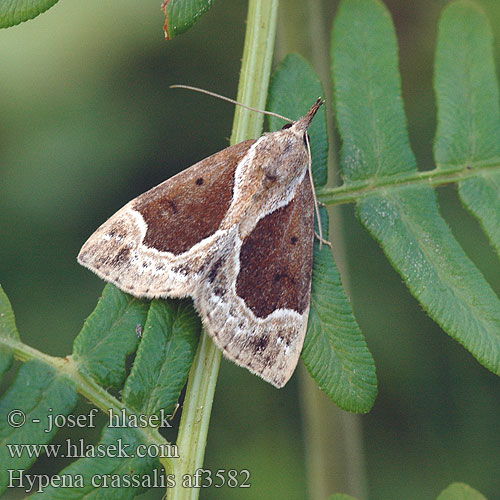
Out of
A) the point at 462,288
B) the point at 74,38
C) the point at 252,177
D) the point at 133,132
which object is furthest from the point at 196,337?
the point at 74,38

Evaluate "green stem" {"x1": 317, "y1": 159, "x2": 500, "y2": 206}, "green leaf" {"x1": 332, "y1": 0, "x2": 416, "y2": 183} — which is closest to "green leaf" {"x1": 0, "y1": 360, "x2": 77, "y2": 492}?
"green stem" {"x1": 317, "y1": 159, "x2": 500, "y2": 206}

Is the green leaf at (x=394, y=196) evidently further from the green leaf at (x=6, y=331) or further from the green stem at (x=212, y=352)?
the green leaf at (x=6, y=331)

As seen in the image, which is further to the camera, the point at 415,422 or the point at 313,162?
the point at 415,422

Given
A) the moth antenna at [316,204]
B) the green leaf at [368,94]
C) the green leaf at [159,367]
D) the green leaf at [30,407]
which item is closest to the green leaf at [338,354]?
the moth antenna at [316,204]

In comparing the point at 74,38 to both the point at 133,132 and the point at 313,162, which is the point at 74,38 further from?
the point at 313,162

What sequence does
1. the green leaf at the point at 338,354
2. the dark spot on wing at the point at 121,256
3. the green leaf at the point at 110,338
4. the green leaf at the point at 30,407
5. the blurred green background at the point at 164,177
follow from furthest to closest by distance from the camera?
the blurred green background at the point at 164,177 → the dark spot on wing at the point at 121,256 → the green leaf at the point at 338,354 → the green leaf at the point at 110,338 → the green leaf at the point at 30,407
